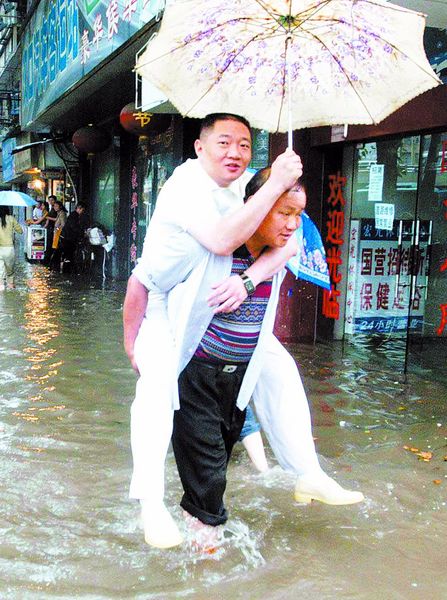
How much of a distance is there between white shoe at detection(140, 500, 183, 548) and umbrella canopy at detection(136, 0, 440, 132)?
1683 millimetres

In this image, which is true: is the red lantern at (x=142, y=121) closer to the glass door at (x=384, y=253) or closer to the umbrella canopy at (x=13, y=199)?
the glass door at (x=384, y=253)

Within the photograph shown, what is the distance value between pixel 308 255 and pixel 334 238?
320 cm

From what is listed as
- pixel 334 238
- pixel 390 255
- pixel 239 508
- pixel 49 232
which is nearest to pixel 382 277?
pixel 390 255

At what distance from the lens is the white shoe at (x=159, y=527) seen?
9.18 ft

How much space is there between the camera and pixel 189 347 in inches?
115

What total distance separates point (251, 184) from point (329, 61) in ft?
2.36

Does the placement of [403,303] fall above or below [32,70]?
below

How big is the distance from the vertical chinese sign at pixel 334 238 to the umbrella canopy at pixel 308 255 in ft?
9.33

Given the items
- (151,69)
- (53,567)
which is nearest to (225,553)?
(53,567)

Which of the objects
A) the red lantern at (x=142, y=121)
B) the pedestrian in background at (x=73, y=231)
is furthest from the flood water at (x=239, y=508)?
the pedestrian in background at (x=73, y=231)

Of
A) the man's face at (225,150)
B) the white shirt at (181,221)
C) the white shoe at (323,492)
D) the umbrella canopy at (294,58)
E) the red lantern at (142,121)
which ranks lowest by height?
the white shoe at (323,492)

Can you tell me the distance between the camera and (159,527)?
9.27 feet

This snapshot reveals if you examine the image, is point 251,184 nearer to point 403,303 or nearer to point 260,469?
point 260,469

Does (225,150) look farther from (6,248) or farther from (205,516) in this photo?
(6,248)
